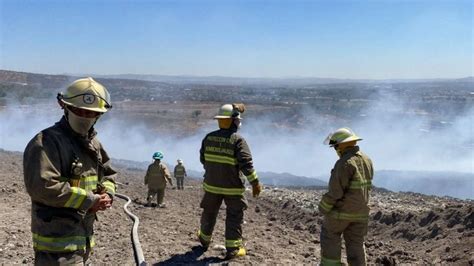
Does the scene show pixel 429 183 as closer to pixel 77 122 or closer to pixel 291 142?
pixel 291 142

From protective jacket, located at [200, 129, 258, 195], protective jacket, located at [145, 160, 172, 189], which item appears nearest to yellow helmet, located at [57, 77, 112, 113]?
protective jacket, located at [200, 129, 258, 195]

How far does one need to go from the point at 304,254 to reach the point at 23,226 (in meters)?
4.28

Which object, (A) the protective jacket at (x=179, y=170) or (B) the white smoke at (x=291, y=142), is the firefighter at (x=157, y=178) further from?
(B) the white smoke at (x=291, y=142)

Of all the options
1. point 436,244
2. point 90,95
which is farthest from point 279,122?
point 90,95

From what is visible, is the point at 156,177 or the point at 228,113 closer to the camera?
the point at 228,113

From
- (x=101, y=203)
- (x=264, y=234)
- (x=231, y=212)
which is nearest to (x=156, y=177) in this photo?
(x=264, y=234)

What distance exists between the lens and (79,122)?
12.0 ft

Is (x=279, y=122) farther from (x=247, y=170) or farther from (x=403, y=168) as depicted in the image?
(x=247, y=170)

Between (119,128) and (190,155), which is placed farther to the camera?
(119,128)

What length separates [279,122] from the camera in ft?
187

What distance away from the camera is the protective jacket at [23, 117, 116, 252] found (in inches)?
131

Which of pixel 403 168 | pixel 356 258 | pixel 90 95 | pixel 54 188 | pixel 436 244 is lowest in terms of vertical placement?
pixel 403 168

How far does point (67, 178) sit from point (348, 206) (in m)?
3.32

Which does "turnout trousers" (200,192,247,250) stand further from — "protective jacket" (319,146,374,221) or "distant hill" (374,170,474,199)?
"distant hill" (374,170,474,199)
